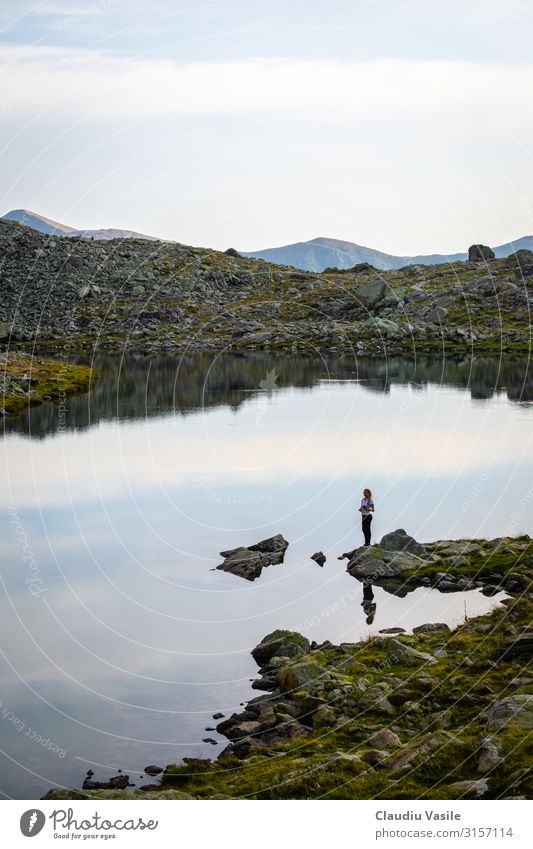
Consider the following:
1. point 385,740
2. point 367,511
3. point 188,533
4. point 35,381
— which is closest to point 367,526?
point 367,511

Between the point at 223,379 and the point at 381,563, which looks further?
the point at 223,379

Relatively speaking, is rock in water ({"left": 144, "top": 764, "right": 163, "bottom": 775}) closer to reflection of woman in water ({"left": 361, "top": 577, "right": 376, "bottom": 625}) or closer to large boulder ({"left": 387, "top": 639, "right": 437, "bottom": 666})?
large boulder ({"left": 387, "top": 639, "right": 437, "bottom": 666})

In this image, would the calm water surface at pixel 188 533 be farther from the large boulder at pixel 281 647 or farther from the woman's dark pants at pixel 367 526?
the woman's dark pants at pixel 367 526

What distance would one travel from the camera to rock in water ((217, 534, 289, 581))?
147 ft

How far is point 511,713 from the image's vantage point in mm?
23891

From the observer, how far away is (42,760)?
26.7 m

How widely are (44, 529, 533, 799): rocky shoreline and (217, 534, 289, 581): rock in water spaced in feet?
32.8

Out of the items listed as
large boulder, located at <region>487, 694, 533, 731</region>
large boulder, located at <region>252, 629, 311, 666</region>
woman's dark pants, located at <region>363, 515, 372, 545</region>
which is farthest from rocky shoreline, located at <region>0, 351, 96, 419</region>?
large boulder, located at <region>487, 694, 533, 731</region>

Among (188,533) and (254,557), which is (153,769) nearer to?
(254,557)

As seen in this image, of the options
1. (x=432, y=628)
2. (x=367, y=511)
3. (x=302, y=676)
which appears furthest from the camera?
(x=367, y=511)

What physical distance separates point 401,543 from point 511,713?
20.9 m

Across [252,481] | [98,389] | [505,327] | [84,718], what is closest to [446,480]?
[252,481]

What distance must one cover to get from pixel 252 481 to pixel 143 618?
2677cm

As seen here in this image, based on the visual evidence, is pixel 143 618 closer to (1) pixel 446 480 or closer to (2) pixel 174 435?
(1) pixel 446 480
